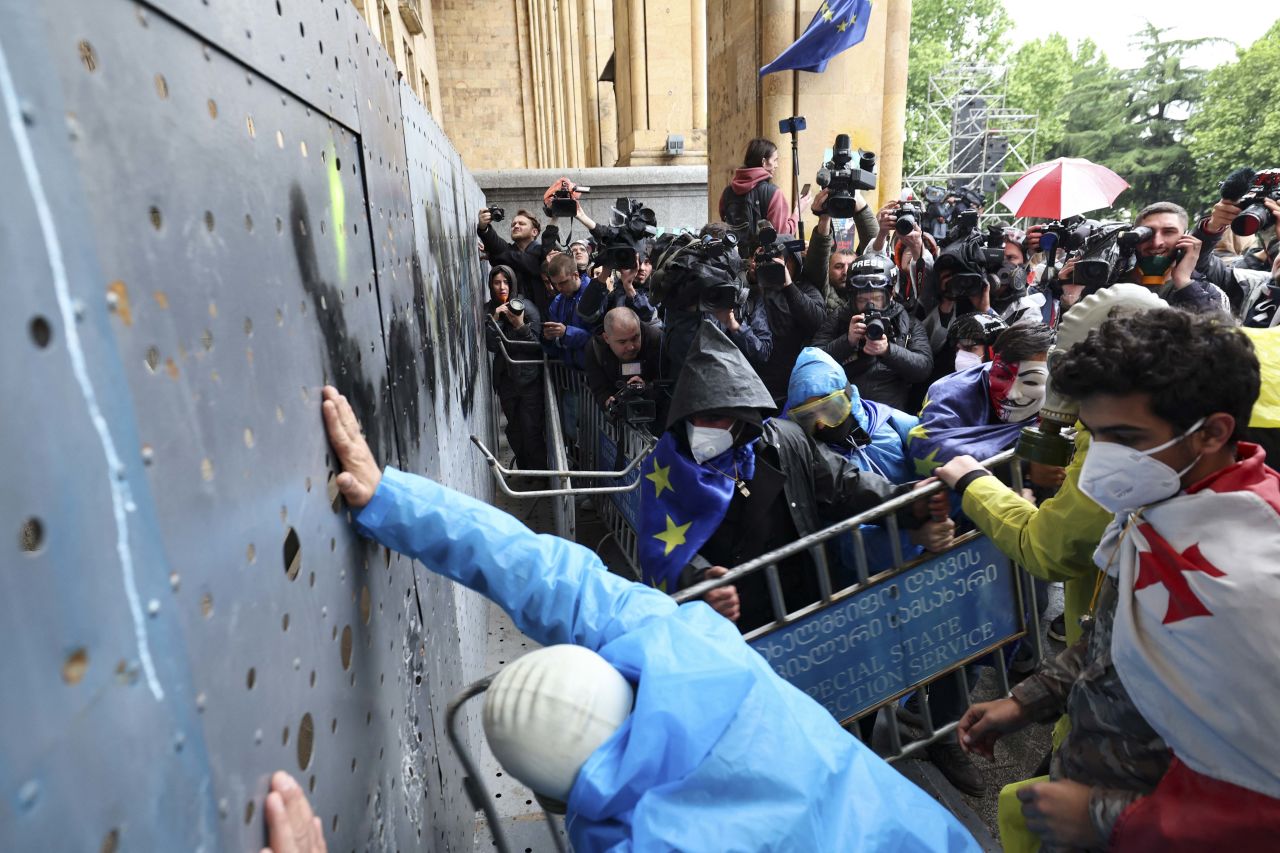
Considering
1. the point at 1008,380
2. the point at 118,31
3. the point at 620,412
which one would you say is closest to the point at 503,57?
the point at 620,412

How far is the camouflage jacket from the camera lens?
1.46 m

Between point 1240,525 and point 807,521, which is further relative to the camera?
point 807,521

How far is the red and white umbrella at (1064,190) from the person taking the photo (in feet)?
22.5

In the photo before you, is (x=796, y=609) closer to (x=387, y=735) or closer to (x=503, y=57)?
(x=387, y=735)

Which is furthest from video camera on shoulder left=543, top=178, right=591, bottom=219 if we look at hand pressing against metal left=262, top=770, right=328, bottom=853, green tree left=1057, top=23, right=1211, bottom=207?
green tree left=1057, top=23, right=1211, bottom=207

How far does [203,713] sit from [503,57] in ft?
81.8

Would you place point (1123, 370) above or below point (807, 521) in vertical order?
above

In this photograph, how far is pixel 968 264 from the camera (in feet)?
14.6

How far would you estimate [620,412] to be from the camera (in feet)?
14.3

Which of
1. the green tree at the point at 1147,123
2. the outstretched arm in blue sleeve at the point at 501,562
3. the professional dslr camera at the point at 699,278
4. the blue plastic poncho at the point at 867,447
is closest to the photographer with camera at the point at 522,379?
the professional dslr camera at the point at 699,278

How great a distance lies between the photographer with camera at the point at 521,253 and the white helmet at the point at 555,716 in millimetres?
6018

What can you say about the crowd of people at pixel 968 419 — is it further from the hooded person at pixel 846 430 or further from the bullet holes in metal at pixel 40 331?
the bullet holes in metal at pixel 40 331

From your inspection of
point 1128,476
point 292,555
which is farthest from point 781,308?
point 292,555

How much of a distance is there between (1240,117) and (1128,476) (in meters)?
33.8
